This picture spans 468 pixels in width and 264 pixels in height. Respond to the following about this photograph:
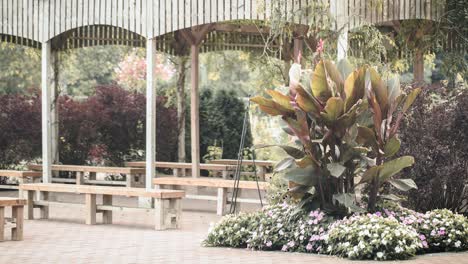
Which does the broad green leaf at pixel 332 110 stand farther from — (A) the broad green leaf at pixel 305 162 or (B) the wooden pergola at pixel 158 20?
(B) the wooden pergola at pixel 158 20

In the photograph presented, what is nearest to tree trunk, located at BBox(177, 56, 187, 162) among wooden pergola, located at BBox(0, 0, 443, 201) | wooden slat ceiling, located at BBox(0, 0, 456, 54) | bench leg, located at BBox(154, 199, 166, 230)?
wooden pergola, located at BBox(0, 0, 443, 201)

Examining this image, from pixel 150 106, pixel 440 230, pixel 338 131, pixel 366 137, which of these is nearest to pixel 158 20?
pixel 150 106

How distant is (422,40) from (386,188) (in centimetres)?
498

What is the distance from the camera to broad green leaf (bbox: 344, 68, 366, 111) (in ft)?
36.7

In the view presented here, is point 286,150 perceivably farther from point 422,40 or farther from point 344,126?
point 422,40

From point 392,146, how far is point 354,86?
916 millimetres

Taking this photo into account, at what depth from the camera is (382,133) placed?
38.0 ft

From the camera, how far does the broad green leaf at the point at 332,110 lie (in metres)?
11.0

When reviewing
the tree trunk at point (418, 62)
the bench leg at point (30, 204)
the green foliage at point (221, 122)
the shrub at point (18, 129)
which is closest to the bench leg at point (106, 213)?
the bench leg at point (30, 204)

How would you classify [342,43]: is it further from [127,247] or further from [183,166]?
[183,166]

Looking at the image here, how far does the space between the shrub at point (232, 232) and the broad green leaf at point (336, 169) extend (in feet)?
3.85

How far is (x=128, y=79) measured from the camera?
1357 inches

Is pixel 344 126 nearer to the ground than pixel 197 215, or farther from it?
farther from it

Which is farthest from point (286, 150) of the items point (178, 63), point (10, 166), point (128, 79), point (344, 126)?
point (128, 79)
